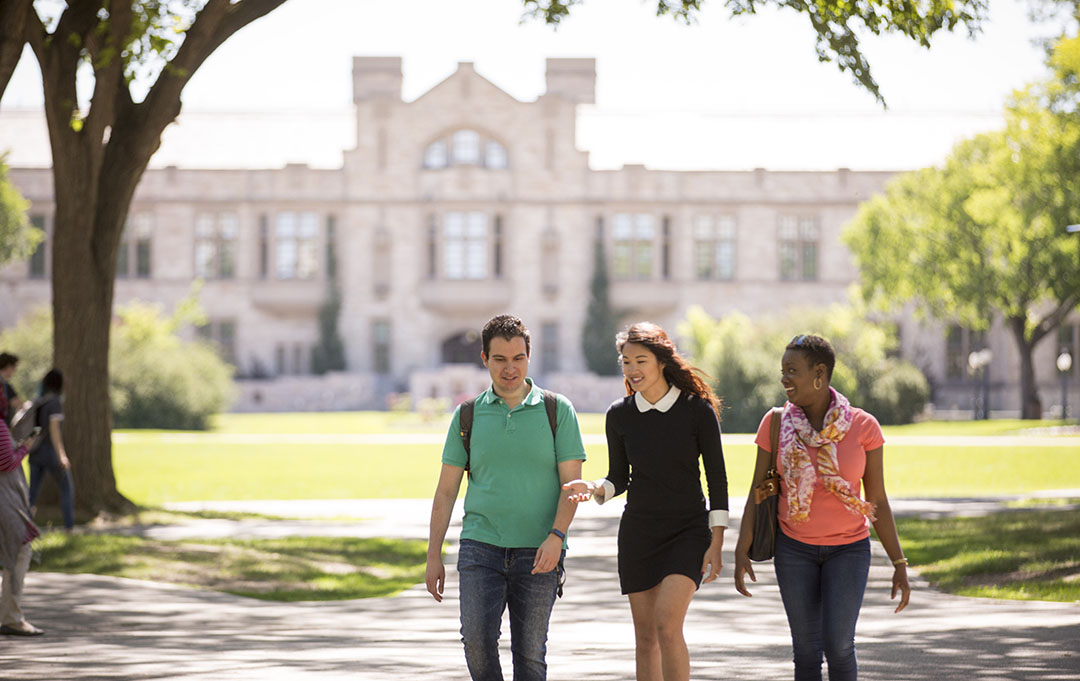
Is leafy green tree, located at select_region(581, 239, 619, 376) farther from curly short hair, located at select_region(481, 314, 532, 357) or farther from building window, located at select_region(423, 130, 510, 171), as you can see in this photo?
curly short hair, located at select_region(481, 314, 532, 357)

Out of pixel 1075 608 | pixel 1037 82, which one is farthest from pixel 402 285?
pixel 1075 608

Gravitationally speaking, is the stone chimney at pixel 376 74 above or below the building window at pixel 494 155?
above

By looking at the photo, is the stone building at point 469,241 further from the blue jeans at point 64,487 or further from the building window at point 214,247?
the blue jeans at point 64,487

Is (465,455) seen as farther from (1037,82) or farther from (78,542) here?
(1037,82)

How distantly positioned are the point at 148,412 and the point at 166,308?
16172mm

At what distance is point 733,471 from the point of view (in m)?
23.2

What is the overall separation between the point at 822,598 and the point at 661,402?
0.98 m

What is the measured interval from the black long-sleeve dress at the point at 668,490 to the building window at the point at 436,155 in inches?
1939

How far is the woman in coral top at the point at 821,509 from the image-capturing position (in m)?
5.41

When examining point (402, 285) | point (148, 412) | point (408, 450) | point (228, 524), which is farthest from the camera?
point (402, 285)

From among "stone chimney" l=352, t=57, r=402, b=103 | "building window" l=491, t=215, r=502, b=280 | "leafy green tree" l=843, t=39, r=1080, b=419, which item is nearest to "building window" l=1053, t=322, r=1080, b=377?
"leafy green tree" l=843, t=39, r=1080, b=419

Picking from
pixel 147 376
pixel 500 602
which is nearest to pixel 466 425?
pixel 500 602

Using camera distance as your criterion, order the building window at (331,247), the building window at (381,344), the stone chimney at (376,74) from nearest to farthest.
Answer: the building window at (331,247), the building window at (381,344), the stone chimney at (376,74)

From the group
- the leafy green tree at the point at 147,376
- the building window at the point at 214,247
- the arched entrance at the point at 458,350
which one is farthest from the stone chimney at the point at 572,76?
the leafy green tree at the point at 147,376
